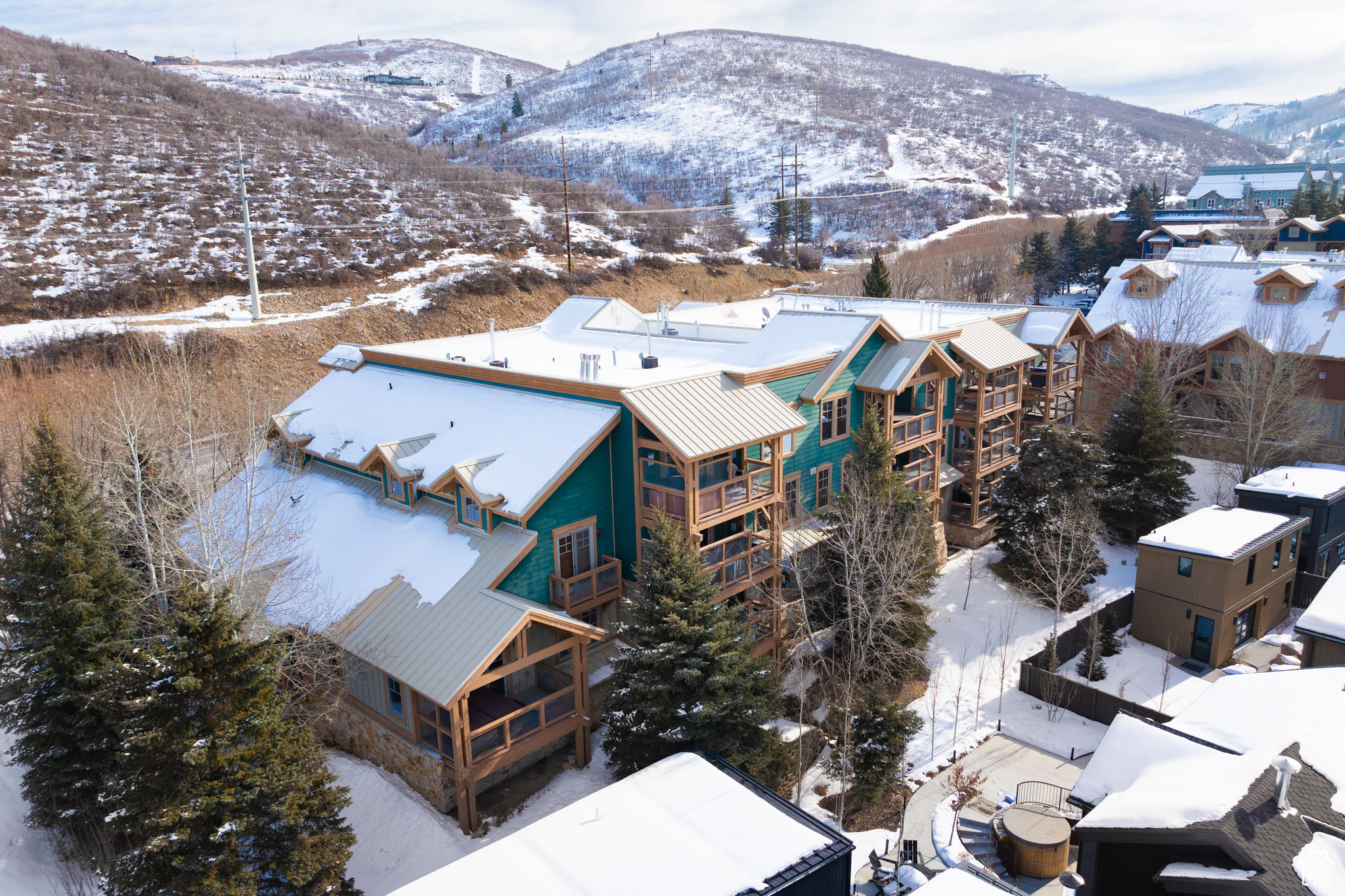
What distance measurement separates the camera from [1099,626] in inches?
930

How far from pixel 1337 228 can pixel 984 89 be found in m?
139

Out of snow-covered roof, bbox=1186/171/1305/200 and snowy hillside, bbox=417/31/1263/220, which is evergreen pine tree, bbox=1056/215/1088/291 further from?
snowy hillside, bbox=417/31/1263/220

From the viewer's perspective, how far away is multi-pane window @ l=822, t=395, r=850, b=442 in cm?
2492

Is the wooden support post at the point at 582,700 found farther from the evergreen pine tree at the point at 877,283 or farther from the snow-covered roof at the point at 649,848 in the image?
the evergreen pine tree at the point at 877,283

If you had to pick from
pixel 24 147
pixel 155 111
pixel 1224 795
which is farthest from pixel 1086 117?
pixel 1224 795

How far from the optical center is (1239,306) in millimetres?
40688

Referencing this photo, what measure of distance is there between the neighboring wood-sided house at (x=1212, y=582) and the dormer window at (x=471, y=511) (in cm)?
1984

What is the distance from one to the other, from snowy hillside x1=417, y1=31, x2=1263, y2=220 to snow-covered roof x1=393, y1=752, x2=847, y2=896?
103460mm

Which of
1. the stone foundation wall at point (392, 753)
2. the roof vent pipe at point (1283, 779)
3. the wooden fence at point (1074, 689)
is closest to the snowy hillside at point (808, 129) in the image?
the wooden fence at point (1074, 689)

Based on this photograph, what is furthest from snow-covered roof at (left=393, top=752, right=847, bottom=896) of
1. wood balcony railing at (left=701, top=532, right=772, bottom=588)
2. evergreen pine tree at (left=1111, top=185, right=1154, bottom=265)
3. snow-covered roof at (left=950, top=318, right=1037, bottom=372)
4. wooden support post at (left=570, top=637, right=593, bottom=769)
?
evergreen pine tree at (left=1111, top=185, right=1154, bottom=265)

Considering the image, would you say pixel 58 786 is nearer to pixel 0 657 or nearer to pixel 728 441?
pixel 0 657

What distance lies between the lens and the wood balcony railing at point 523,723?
55.0ft

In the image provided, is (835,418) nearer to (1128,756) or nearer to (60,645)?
(1128,756)

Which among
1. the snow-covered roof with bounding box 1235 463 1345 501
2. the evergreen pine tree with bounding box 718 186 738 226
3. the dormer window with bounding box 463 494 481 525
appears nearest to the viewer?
the dormer window with bounding box 463 494 481 525
